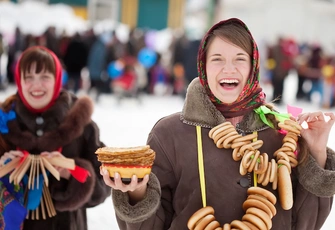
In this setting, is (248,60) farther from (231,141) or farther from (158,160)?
(158,160)

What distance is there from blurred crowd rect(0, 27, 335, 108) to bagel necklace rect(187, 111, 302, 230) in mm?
8400

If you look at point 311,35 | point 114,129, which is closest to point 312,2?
point 311,35

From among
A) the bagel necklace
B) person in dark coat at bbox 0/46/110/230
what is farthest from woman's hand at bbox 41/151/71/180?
the bagel necklace

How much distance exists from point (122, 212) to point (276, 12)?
71.1 ft

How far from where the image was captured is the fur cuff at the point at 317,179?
5.14 ft

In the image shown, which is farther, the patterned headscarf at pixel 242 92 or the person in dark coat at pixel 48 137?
the person in dark coat at pixel 48 137

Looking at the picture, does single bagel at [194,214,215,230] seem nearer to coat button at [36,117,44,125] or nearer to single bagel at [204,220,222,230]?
single bagel at [204,220,222,230]

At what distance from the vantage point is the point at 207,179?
1.56 m

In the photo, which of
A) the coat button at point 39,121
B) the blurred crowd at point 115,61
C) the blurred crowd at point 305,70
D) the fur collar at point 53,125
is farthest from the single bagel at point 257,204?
the blurred crowd at point 305,70

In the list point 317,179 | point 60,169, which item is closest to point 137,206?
point 317,179

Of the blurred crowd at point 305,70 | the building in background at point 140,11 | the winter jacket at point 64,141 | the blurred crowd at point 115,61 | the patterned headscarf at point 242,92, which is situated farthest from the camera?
the building in background at point 140,11

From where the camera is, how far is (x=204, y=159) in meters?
1.58

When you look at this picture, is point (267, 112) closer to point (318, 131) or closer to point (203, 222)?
point (318, 131)

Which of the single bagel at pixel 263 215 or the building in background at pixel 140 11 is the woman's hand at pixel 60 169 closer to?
the single bagel at pixel 263 215
